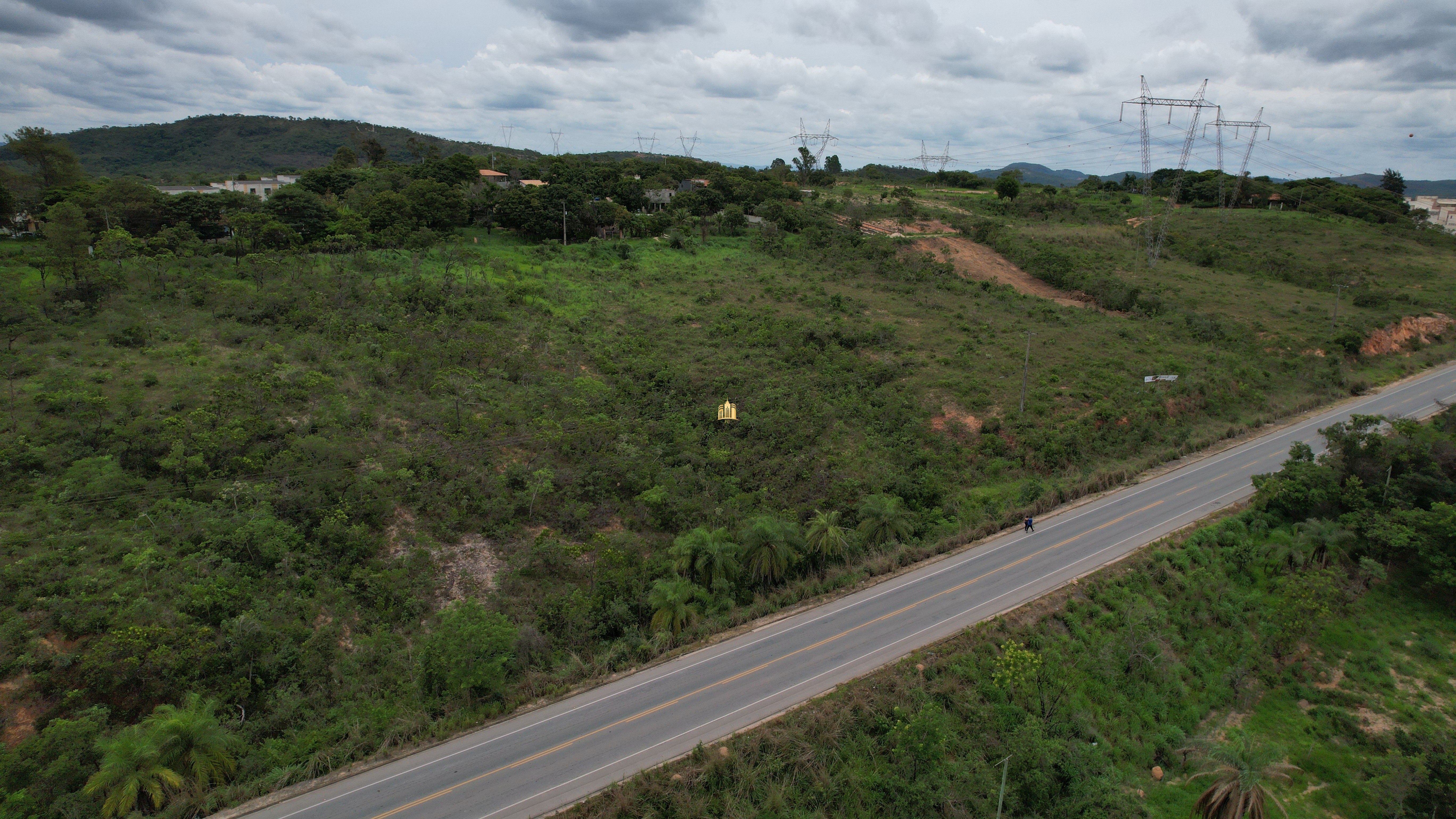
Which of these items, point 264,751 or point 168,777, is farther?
point 264,751

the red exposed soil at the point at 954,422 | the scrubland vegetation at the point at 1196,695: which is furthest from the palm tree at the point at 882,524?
the red exposed soil at the point at 954,422

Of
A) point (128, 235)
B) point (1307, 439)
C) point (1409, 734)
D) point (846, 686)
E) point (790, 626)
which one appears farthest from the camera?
point (128, 235)

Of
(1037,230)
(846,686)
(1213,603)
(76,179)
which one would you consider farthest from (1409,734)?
(76,179)

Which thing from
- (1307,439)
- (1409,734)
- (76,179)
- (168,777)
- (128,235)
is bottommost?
(1409,734)

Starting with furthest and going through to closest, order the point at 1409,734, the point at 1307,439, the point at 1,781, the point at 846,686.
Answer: the point at 1307,439, the point at 1409,734, the point at 846,686, the point at 1,781

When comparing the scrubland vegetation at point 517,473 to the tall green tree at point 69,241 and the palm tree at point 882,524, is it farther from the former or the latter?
the tall green tree at point 69,241

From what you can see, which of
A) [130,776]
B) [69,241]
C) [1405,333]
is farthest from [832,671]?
[1405,333]

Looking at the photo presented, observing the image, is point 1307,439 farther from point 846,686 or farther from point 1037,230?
point 1037,230

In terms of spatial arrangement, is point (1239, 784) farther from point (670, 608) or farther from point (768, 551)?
point (670, 608)
